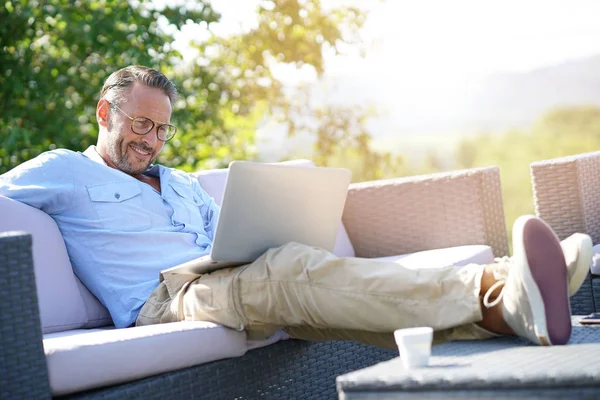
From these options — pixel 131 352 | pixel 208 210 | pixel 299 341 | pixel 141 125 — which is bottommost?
pixel 299 341

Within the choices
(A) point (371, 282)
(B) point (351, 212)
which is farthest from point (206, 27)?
(A) point (371, 282)

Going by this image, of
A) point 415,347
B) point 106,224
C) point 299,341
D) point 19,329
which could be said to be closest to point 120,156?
point 106,224

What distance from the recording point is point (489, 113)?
11633 mm

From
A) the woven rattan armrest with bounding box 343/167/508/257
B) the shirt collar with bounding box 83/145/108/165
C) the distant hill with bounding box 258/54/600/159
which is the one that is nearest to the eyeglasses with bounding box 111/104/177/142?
the shirt collar with bounding box 83/145/108/165

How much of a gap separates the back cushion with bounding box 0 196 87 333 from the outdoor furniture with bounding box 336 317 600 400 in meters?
1.25

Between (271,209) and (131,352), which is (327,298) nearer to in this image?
(271,209)

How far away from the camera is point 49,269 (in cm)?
252

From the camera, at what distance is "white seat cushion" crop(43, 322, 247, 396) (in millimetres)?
1892

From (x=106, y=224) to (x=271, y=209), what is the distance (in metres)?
0.68

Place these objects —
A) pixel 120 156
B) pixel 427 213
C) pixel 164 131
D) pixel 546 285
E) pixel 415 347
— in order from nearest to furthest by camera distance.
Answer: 1. pixel 415 347
2. pixel 546 285
3. pixel 120 156
4. pixel 164 131
5. pixel 427 213

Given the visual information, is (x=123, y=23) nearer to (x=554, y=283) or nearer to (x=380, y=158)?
(x=380, y=158)

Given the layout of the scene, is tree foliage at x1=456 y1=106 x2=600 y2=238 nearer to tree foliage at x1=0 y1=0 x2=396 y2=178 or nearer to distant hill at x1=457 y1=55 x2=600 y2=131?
distant hill at x1=457 y1=55 x2=600 y2=131

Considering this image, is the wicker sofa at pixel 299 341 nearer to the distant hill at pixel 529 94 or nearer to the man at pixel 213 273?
the man at pixel 213 273

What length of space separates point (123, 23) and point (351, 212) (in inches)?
95.3
